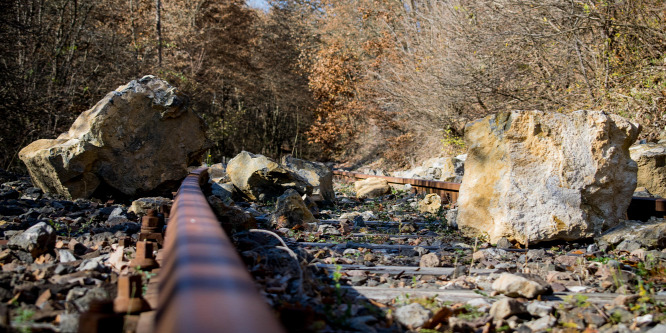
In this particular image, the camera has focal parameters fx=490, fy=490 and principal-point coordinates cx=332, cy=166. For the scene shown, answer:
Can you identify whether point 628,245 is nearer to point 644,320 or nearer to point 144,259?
point 644,320

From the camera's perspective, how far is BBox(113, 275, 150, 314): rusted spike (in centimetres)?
154

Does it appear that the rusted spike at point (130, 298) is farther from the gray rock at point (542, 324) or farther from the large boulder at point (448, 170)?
the large boulder at point (448, 170)

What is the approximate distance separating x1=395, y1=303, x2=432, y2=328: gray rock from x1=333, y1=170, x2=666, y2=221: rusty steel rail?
11.7 feet

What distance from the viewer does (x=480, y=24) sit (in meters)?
12.2

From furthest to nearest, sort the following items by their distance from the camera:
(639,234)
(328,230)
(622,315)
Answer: (328,230), (639,234), (622,315)

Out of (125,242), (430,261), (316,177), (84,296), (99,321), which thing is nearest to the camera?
(99,321)

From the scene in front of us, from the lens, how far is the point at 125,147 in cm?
600

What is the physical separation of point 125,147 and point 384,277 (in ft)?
14.0

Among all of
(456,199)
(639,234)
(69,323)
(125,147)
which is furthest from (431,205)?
(69,323)

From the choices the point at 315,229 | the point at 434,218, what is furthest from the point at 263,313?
the point at 434,218

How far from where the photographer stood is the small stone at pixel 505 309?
2152 mm

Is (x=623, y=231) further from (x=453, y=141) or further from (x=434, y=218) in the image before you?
(x=453, y=141)

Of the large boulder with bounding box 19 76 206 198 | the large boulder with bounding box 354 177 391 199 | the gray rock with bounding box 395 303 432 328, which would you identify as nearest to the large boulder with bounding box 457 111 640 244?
the gray rock with bounding box 395 303 432 328

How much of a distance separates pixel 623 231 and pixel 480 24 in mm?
9203
